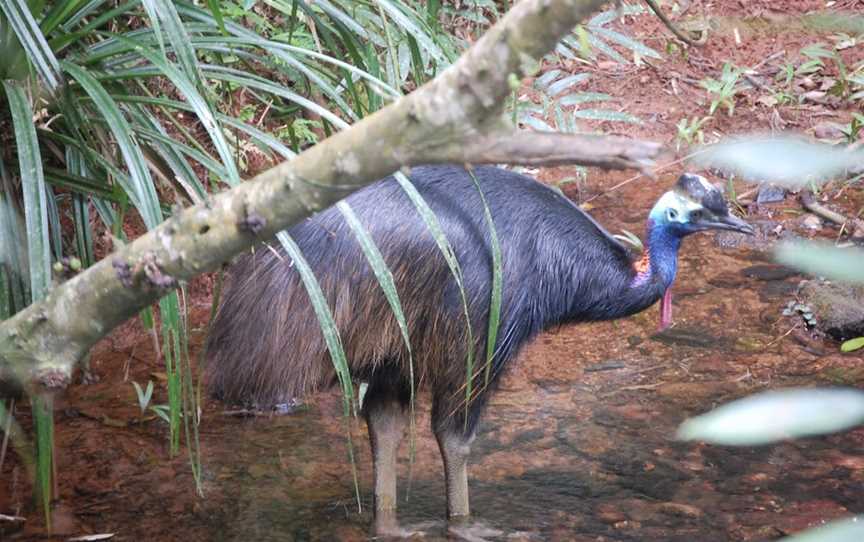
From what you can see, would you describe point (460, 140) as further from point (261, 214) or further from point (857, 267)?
point (857, 267)

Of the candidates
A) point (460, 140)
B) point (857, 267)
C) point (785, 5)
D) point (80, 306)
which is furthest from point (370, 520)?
point (785, 5)

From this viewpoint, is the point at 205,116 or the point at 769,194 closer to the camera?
the point at 205,116

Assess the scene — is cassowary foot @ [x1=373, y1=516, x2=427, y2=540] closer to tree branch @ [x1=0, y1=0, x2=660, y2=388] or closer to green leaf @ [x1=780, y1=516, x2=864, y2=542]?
tree branch @ [x1=0, y1=0, x2=660, y2=388]

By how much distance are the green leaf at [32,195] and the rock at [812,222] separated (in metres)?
3.77

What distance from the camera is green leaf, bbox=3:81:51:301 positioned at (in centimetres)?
205

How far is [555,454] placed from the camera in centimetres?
381

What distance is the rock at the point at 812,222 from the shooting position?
525 cm

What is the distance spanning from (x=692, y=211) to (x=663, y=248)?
0.15m

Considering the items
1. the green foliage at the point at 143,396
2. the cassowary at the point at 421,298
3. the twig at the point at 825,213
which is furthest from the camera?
the twig at the point at 825,213

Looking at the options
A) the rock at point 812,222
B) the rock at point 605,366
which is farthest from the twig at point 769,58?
the rock at point 605,366

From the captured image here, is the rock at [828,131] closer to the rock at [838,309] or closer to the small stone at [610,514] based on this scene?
the rock at [838,309]

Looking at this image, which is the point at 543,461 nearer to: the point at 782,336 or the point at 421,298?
the point at 421,298

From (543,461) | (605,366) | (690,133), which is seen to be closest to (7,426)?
(543,461)

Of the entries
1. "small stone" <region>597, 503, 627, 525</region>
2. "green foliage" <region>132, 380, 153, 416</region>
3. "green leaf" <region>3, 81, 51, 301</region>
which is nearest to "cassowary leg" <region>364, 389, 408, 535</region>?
"small stone" <region>597, 503, 627, 525</region>
